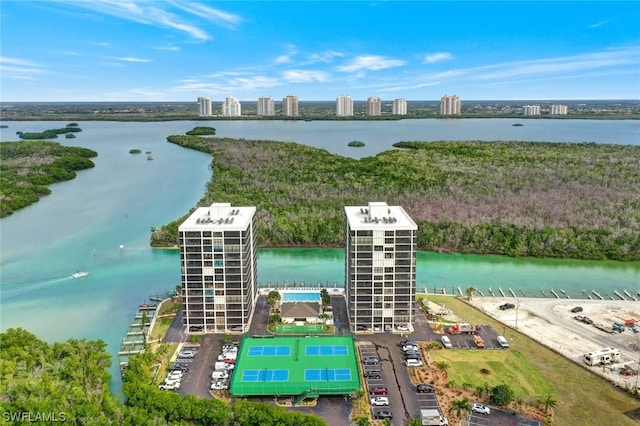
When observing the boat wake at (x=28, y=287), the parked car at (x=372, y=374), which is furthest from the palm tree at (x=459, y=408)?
the boat wake at (x=28, y=287)

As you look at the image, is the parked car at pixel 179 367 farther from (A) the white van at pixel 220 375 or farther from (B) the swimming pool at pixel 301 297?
(B) the swimming pool at pixel 301 297

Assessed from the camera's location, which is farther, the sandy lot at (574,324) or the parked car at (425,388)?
the sandy lot at (574,324)

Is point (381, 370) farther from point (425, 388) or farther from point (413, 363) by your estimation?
point (425, 388)

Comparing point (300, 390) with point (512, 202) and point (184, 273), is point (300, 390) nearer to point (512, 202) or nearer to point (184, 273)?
point (184, 273)

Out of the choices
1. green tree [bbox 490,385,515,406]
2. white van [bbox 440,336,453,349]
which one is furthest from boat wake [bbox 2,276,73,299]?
green tree [bbox 490,385,515,406]

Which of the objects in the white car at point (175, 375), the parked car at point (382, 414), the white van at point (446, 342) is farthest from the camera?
the white van at point (446, 342)

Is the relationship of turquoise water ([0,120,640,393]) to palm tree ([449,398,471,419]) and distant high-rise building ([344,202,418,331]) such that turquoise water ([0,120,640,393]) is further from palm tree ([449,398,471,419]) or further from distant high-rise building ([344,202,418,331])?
palm tree ([449,398,471,419])
